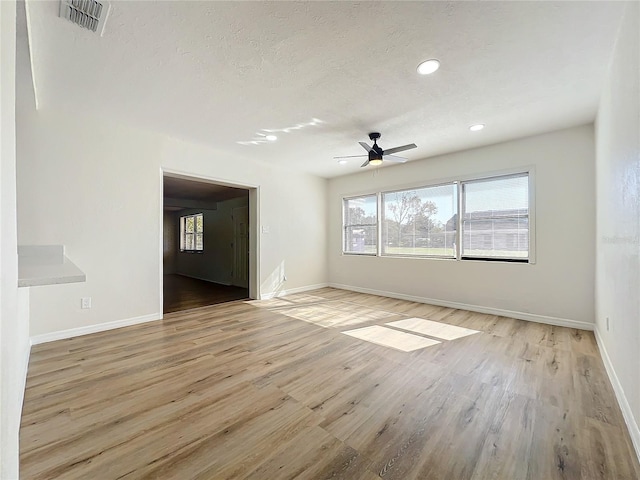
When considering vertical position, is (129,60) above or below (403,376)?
above

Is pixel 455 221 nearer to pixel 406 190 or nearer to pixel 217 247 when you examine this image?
pixel 406 190

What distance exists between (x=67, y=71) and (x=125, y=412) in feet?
9.37

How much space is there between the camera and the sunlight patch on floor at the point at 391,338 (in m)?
3.05

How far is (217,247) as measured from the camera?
8055mm

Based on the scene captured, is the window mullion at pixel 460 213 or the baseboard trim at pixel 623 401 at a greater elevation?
the window mullion at pixel 460 213

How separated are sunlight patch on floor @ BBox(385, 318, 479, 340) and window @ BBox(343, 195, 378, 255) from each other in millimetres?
2168

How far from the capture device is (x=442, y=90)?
2773 millimetres

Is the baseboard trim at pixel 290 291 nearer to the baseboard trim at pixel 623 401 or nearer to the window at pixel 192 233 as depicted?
the window at pixel 192 233

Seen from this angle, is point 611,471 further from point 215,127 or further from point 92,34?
point 215,127

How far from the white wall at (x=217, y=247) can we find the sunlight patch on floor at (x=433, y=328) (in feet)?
16.1

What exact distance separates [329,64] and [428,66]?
85 centimetres

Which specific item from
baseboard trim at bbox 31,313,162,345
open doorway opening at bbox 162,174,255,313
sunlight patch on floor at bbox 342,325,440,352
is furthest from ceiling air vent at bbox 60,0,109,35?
open doorway opening at bbox 162,174,255,313

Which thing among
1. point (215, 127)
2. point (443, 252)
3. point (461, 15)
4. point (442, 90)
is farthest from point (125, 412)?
point (443, 252)

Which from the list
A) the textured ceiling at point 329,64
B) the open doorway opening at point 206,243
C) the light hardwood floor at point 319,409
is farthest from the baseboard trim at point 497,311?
the open doorway opening at point 206,243
